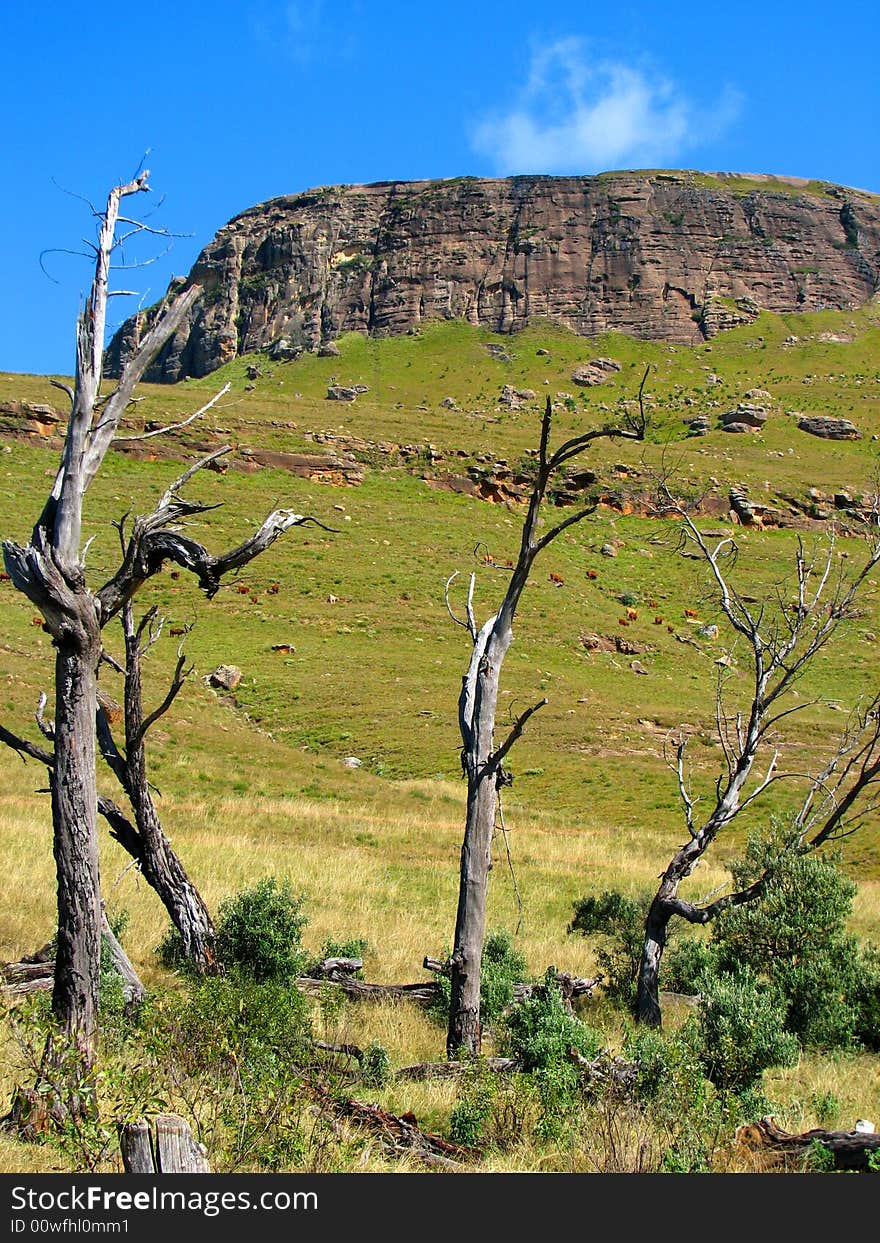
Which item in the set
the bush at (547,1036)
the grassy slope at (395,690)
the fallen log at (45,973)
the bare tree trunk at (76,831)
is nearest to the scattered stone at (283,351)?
the grassy slope at (395,690)

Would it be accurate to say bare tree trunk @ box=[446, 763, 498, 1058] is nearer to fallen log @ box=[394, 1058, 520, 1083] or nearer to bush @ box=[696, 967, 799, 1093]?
fallen log @ box=[394, 1058, 520, 1083]

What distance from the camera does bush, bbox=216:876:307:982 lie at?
9641 millimetres

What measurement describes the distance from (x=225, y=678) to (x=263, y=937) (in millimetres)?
23629

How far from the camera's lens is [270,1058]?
6180mm

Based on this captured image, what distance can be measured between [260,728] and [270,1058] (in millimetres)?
24367

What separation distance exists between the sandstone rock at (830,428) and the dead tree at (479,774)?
80218 millimetres

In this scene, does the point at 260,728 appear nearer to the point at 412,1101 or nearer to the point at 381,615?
the point at 381,615

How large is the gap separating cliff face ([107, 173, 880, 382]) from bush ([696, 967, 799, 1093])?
123 meters

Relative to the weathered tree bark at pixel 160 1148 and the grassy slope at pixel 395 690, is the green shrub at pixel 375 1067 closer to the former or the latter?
the grassy slope at pixel 395 690

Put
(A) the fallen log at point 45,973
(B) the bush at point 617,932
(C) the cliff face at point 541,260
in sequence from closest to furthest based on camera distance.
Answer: (A) the fallen log at point 45,973
(B) the bush at point 617,932
(C) the cliff face at point 541,260

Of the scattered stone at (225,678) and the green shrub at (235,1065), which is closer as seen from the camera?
the green shrub at (235,1065)

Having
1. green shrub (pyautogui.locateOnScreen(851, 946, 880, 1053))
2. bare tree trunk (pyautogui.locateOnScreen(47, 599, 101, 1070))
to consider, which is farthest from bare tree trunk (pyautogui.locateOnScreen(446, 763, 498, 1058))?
green shrub (pyautogui.locateOnScreen(851, 946, 880, 1053))

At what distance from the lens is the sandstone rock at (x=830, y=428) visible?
268ft

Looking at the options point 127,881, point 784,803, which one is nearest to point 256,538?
point 127,881
